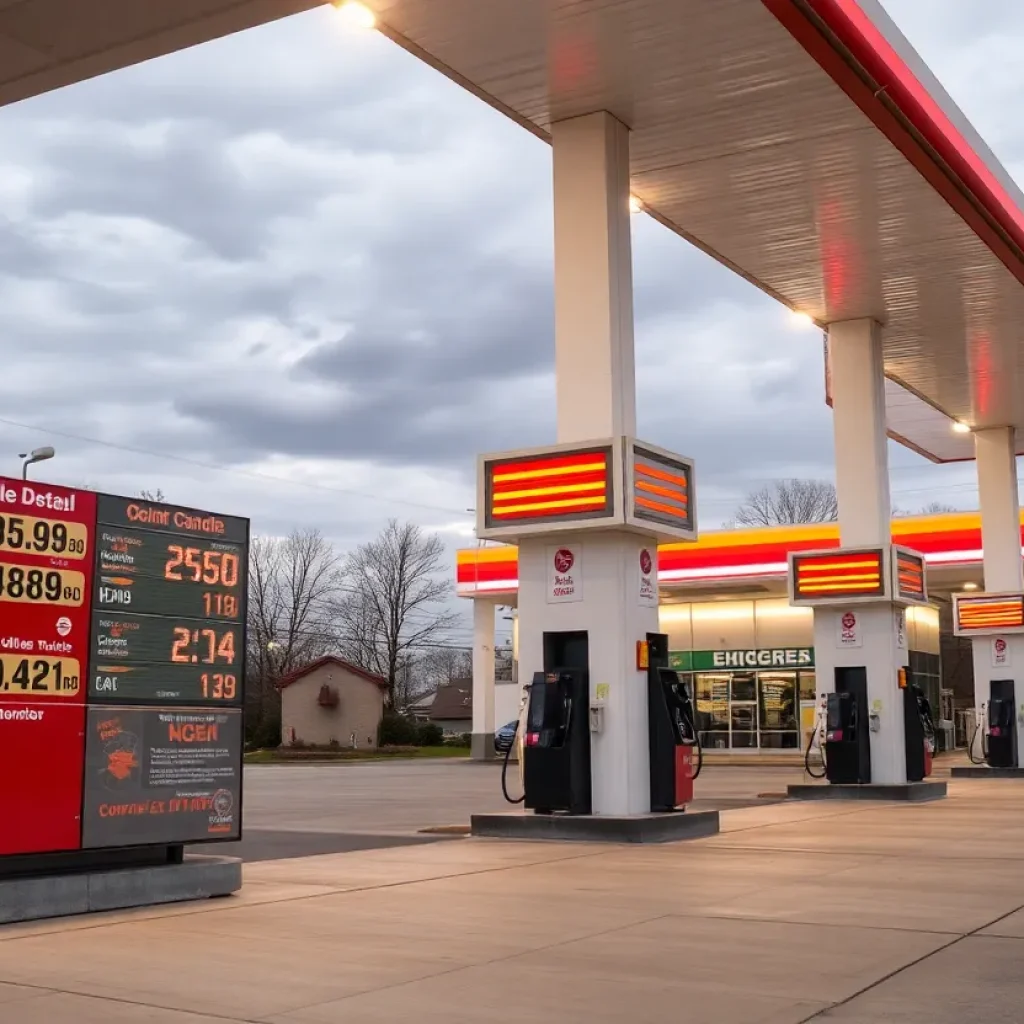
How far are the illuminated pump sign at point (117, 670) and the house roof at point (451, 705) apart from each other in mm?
78542

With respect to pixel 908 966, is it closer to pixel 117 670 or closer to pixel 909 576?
pixel 117 670

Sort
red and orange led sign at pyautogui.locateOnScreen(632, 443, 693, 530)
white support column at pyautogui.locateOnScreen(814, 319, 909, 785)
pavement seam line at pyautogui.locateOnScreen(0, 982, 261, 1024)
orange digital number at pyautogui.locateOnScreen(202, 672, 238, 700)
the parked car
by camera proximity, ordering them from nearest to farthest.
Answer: pavement seam line at pyautogui.locateOnScreen(0, 982, 261, 1024) → orange digital number at pyautogui.locateOnScreen(202, 672, 238, 700) → red and orange led sign at pyautogui.locateOnScreen(632, 443, 693, 530) → white support column at pyautogui.locateOnScreen(814, 319, 909, 785) → the parked car

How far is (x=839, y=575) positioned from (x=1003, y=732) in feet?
28.1

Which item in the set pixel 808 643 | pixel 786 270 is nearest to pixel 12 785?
pixel 786 270

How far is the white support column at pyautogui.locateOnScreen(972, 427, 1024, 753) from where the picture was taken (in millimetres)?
26531

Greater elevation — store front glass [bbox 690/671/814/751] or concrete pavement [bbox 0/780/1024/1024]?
store front glass [bbox 690/671/814/751]

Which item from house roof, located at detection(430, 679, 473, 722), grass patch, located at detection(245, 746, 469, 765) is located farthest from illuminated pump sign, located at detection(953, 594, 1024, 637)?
house roof, located at detection(430, 679, 473, 722)

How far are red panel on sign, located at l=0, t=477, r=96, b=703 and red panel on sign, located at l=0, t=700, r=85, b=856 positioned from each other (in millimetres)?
107

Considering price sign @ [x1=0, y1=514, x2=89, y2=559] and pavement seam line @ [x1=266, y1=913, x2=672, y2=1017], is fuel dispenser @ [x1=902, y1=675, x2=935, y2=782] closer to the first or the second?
pavement seam line @ [x1=266, y1=913, x2=672, y2=1017]

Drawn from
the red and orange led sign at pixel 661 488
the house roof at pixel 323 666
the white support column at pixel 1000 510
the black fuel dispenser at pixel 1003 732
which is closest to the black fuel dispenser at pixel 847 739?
the red and orange led sign at pixel 661 488

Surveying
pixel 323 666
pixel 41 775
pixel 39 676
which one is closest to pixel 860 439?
pixel 39 676

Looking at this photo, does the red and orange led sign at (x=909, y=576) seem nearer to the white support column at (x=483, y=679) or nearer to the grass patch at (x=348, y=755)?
the white support column at (x=483, y=679)

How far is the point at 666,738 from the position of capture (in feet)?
44.1

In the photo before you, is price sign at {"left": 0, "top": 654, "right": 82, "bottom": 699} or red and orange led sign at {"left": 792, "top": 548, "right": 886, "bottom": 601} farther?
red and orange led sign at {"left": 792, "top": 548, "right": 886, "bottom": 601}
